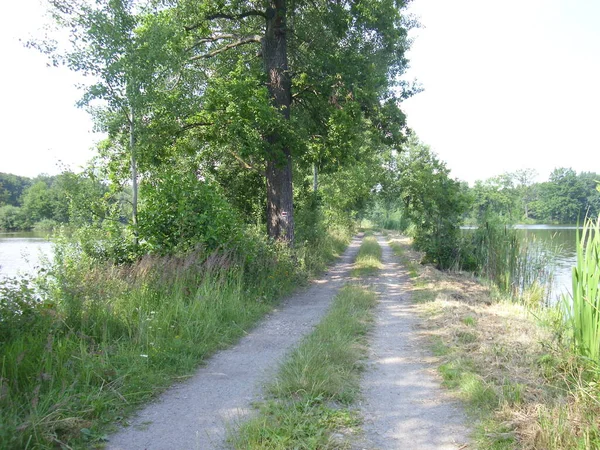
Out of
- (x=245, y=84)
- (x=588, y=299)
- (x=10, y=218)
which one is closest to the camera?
(x=588, y=299)

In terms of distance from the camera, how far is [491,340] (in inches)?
241

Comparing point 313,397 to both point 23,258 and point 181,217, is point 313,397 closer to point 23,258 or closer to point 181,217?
point 181,217

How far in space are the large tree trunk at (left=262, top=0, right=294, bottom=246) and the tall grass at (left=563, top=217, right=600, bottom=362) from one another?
31.5ft

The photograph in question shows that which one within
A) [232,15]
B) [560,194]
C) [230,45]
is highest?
[232,15]

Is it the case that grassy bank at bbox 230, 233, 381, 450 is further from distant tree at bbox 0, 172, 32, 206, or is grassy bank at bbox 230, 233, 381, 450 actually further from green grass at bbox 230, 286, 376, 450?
distant tree at bbox 0, 172, 32, 206

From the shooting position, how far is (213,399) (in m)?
4.46

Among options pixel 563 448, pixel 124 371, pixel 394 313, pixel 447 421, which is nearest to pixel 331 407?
pixel 447 421

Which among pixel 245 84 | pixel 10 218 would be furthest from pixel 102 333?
pixel 10 218

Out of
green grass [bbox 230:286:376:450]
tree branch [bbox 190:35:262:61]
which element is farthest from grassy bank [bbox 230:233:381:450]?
tree branch [bbox 190:35:262:61]

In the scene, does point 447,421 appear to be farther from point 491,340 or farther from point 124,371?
point 124,371

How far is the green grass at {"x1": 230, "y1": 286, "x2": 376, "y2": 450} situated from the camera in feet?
11.4

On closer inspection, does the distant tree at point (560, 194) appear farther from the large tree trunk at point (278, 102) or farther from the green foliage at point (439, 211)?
the large tree trunk at point (278, 102)

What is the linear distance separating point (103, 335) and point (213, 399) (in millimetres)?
1852

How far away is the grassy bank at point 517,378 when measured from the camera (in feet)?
10.8
